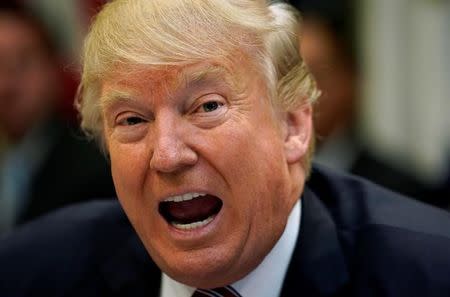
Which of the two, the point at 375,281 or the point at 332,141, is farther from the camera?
the point at 332,141

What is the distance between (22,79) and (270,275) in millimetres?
2701

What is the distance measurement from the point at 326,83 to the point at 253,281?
7.58ft

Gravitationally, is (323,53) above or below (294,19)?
below

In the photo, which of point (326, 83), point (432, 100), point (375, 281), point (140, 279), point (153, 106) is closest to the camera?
point (153, 106)

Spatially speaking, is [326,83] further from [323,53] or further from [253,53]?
[253,53]

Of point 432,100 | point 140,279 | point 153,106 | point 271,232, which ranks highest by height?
point 153,106

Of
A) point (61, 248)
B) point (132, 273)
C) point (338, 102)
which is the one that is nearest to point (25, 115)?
point (338, 102)

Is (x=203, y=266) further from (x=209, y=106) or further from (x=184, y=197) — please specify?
(x=209, y=106)

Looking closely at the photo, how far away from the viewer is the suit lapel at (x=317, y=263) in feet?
9.57

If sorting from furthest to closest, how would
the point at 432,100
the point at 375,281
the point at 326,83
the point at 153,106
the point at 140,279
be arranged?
the point at 432,100 → the point at 326,83 → the point at 140,279 → the point at 375,281 → the point at 153,106

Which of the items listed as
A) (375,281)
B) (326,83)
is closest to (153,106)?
(375,281)

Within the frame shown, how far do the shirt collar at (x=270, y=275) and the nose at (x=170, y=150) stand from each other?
0.42 metres

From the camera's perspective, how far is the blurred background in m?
5.05

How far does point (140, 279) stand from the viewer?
3123 mm
